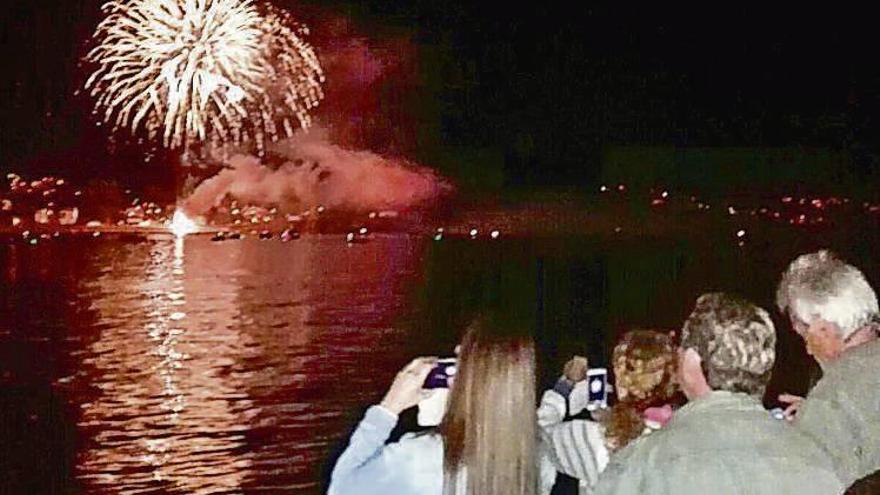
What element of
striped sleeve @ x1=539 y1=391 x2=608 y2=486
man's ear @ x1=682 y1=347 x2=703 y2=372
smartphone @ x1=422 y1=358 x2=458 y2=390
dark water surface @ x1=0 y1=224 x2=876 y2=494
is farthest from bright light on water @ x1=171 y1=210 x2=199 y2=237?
man's ear @ x1=682 y1=347 x2=703 y2=372

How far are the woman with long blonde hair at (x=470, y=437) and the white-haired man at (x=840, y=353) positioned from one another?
92 centimetres

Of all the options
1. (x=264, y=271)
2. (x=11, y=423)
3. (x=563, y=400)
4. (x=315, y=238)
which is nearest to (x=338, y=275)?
(x=264, y=271)

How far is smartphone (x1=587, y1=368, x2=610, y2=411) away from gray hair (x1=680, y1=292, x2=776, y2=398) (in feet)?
4.77

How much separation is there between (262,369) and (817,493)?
26174mm

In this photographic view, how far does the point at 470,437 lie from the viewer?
4988mm

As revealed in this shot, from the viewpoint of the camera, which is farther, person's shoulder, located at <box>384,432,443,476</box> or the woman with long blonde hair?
person's shoulder, located at <box>384,432,443,476</box>

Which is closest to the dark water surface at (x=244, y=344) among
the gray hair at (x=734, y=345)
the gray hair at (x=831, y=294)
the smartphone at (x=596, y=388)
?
the smartphone at (x=596, y=388)

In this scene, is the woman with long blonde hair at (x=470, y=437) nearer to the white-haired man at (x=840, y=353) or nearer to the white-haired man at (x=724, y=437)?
the white-haired man at (x=724, y=437)

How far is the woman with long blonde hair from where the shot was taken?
497cm

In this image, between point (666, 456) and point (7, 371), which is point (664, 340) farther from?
point (7, 371)

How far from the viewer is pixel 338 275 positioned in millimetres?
78875

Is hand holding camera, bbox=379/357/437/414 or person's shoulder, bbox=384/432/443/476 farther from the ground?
hand holding camera, bbox=379/357/437/414

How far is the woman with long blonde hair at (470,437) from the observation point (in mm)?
4969

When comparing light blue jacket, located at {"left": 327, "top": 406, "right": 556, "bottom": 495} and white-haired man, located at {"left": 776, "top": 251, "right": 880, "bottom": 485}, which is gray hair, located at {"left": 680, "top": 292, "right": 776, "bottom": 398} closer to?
white-haired man, located at {"left": 776, "top": 251, "right": 880, "bottom": 485}
